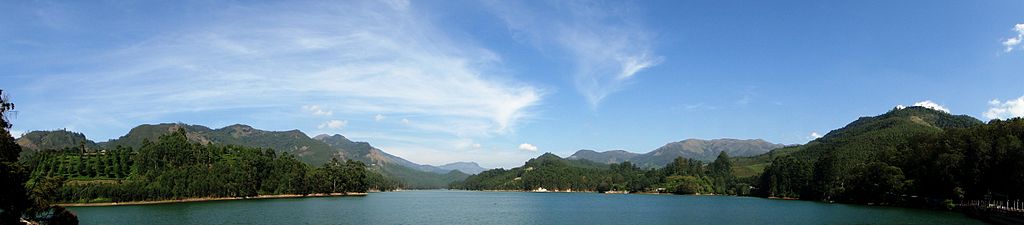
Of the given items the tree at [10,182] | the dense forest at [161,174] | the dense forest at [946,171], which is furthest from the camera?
the dense forest at [161,174]

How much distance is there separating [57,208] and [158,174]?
5307 inches

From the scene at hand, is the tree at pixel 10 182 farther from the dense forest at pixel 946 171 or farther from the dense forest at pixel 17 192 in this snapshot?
the dense forest at pixel 946 171

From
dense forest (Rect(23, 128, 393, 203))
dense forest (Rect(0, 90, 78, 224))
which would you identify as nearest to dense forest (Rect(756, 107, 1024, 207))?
dense forest (Rect(0, 90, 78, 224))

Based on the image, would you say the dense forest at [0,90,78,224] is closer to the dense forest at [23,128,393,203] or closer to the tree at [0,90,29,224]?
the tree at [0,90,29,224]

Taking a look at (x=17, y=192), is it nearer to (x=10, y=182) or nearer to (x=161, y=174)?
(x=10, y=182)

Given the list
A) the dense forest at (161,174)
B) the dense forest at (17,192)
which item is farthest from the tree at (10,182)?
the dense forest at (161,174)

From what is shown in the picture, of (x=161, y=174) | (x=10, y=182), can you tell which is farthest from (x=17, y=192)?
(x=161, y=174)

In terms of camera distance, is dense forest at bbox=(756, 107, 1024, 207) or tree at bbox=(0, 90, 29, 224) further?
dense forest at bbox=(756, 107, 1024, 207)

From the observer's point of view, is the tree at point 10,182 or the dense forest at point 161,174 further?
the dense forest at point 161,174

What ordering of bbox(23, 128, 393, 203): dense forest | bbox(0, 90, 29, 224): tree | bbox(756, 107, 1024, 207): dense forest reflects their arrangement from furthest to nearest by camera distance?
bbox(23, 128, 393, 203): dense forest, bbox(756, 107, 1024, 207): dense forest, bbox(0, 90, 29, 224): tree

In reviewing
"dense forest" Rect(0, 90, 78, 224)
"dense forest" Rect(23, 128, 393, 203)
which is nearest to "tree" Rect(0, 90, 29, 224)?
"dense forest" Rect(0, 90, 78, 224)

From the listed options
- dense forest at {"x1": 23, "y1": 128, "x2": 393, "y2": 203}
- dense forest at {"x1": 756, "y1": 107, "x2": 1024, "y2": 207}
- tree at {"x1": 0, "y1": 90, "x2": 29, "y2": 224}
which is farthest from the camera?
dense forest at {"x1": 23, "y1": 128, "x2": 393, "y2": 203}

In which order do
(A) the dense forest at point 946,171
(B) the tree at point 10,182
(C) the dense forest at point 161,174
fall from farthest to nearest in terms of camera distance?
(C) the dense forest at point 161,174 < (A) the dense forest at point 946,171 < (B) the tree at point 10,182

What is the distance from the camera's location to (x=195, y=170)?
558ft
